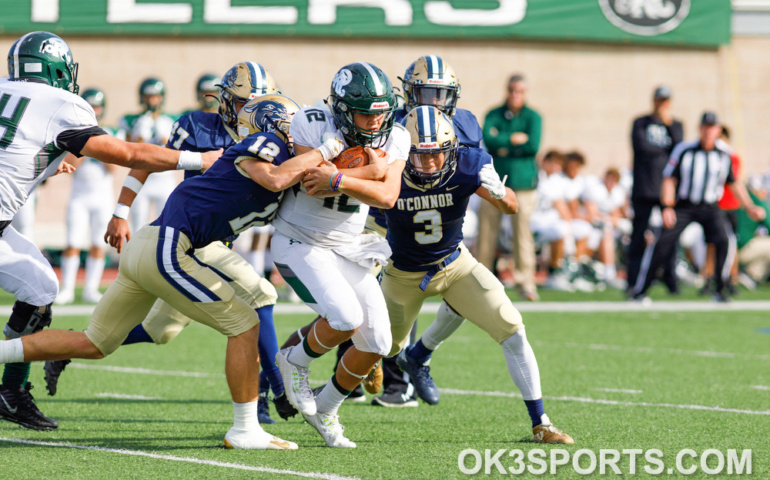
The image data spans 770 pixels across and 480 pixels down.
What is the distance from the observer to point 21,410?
15.5 ft

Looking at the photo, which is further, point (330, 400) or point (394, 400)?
point (394, 400)

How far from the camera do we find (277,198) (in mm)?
4398

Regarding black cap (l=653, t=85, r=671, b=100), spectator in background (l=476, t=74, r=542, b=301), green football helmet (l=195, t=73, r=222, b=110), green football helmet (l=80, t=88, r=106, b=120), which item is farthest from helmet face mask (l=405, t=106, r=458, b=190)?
black cap (l=653, t=85, r=671, b=100)

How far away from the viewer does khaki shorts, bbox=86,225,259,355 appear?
4.21 meters

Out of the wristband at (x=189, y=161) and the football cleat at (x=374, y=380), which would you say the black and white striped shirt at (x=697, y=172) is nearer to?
the football cleat at (x=374, y=380)

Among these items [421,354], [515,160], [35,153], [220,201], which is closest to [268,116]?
[220,201]

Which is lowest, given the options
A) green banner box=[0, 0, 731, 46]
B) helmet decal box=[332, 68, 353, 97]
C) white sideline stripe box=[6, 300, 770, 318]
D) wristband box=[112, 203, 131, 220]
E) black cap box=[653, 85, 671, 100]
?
white sideline stripe box=[6, 300, 770, 318]

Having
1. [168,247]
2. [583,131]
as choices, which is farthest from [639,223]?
[168,247]

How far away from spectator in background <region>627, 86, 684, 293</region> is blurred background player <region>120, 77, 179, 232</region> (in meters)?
5.27

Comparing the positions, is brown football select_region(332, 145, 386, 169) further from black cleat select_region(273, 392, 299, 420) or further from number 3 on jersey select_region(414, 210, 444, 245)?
black cleat select_region(273, 392, 299, 420)

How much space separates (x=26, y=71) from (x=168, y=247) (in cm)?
105

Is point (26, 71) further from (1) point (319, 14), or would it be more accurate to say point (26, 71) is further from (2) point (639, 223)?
(1) point (319, 14)

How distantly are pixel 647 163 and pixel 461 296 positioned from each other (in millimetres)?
7218

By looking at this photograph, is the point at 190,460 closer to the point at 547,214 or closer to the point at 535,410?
the point at 535,410
